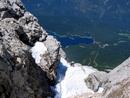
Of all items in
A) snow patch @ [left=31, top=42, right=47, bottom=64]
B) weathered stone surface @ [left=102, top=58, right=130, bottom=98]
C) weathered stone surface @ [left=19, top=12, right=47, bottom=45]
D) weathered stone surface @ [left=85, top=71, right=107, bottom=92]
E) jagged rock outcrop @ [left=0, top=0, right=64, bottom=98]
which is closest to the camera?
jagged rock outcrop @ [left=0, top=0, right=64, bottom=98]

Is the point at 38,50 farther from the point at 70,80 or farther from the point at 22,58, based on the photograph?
the point at 22,58

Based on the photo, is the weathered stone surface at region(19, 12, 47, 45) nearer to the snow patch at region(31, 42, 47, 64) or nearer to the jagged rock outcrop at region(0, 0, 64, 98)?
the jagged rock outcrop at region(0, 0, 64, 98)

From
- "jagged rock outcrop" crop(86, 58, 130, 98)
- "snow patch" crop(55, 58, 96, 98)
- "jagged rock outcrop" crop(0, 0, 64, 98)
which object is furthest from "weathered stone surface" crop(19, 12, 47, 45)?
"jagged rock outcrop" crop(86, 58, 130, 98)

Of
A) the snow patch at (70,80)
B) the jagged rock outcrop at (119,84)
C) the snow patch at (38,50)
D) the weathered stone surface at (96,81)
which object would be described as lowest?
the snow patch at (70,80)

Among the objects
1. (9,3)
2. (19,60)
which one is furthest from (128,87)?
(9,3)

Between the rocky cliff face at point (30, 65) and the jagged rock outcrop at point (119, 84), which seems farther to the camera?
the jagged rock outcrop at point (119, 84)

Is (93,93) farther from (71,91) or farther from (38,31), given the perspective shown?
(38,31)

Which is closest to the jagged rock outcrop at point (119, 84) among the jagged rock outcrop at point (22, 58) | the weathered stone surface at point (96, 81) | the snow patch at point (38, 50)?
the weathered stone surface at point (96, 81)

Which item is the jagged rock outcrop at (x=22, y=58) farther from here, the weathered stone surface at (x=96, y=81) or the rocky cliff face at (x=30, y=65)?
the weathered stone surface at (x=96, y=81)
